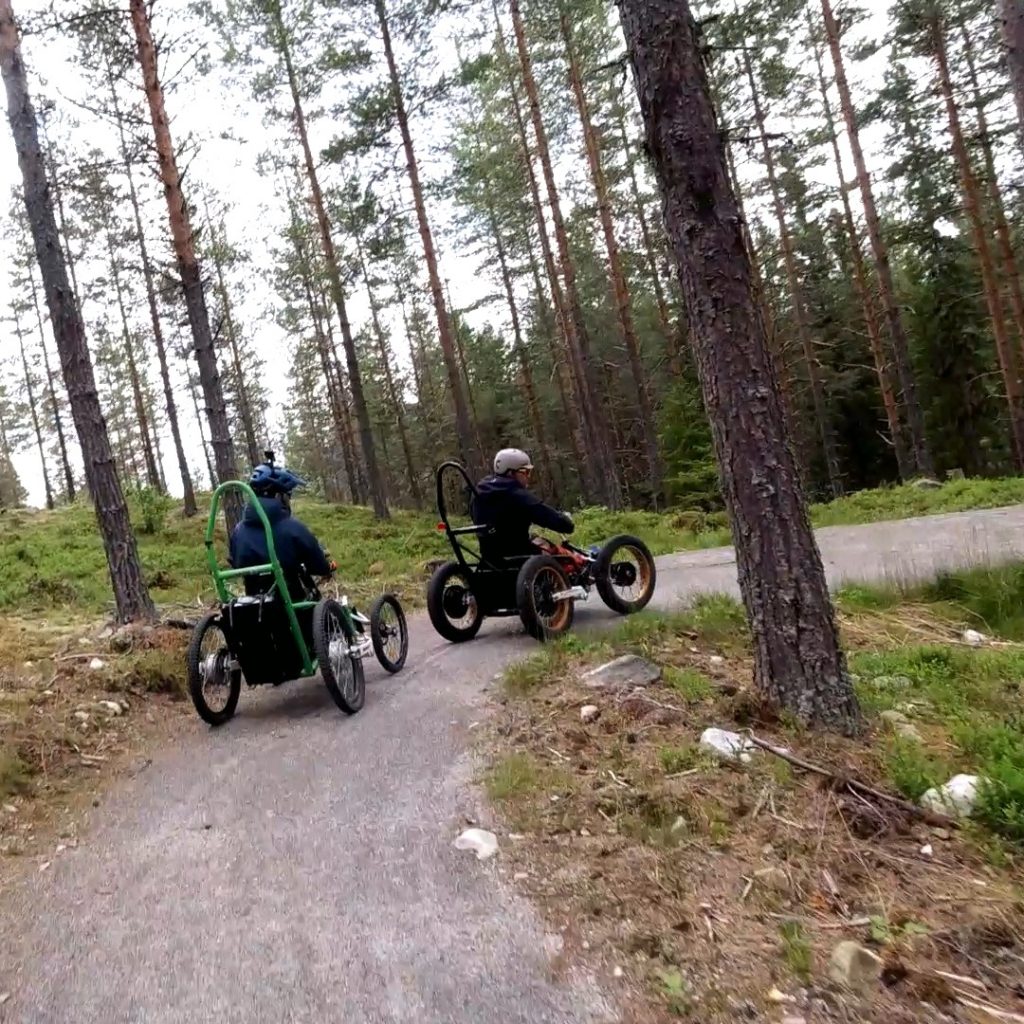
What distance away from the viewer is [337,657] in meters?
5.56

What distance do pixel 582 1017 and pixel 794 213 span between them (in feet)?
80.9

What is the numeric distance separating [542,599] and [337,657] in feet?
6.49

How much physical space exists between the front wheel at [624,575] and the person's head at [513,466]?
3.32ft

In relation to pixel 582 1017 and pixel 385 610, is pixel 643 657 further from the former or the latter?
pixel 582 1017

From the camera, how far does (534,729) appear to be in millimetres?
4707

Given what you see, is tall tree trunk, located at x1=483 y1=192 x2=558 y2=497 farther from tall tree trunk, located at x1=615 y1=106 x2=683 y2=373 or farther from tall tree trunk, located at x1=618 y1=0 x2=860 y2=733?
tall tree trunk, located at x1=618 y1=0 x2=860 y2=733

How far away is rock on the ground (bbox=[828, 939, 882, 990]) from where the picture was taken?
231cm

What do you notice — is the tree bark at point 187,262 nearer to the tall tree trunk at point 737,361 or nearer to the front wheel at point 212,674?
the front wheel at point 212,674

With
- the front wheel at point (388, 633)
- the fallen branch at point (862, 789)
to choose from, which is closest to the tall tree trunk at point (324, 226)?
the front wheel at point (388, 633)

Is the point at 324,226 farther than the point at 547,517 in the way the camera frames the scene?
Yes

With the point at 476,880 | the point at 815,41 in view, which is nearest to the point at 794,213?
the point at 815,41

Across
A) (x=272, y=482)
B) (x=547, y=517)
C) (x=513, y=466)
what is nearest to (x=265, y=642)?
(x=272, y=482)

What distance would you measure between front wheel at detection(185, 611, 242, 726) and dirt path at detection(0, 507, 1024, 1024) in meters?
0.21

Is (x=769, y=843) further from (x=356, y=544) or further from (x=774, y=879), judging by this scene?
(x=356, y=544)
